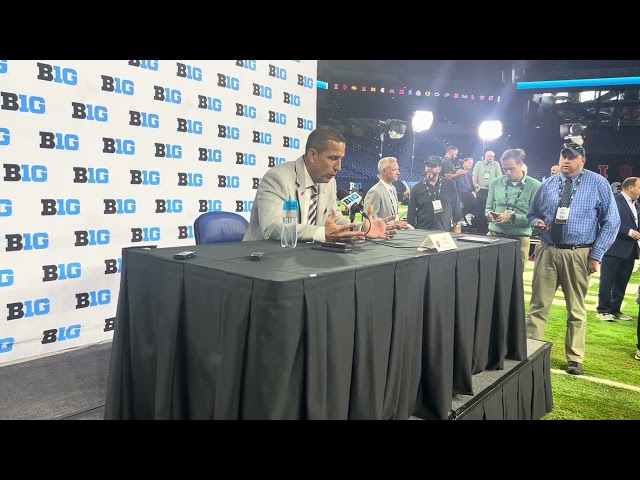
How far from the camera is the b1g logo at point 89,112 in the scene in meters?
3.27

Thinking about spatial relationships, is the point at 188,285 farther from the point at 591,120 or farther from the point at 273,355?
the point at 591,120

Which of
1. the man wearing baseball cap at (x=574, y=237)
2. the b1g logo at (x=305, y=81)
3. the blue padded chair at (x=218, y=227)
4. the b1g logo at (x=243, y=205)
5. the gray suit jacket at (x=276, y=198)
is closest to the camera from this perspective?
the gray suit jacket at (x=276, y=198)

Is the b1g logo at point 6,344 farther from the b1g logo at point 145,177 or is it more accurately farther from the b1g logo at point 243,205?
the b1g logo at point 243,205

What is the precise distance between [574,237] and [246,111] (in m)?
3.11

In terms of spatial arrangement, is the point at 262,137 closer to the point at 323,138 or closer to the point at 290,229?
the point at 323,138

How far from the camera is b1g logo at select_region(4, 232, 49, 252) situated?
3.00 m

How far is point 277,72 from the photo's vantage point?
4848 millimetres

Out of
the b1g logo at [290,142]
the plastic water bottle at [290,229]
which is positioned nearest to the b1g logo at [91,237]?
the plastic water bottle at [290,229]

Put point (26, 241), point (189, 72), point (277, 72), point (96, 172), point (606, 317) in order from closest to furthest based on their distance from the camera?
point (26, 241), point (96, 172), point (189, 72), point (606, 317), point (277, 72)

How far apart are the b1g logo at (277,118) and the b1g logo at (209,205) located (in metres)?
1.13

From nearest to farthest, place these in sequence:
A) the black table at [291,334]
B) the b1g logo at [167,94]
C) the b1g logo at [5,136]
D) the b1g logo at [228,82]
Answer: the black table at [291,334] → the b1g logo at [5,136] → the b1g logo at [167,94] → the b1g logo at [228,82]

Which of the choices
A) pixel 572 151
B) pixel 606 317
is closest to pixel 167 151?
pixel 572 151
